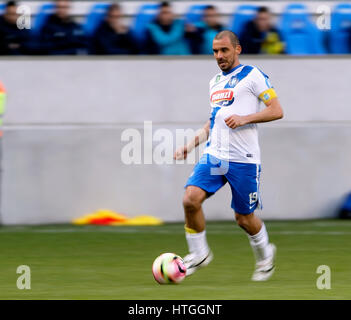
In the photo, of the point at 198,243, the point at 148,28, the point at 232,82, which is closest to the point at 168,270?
the point at 198,243

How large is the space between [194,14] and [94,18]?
1444 mm

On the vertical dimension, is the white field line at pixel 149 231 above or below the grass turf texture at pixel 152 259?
above

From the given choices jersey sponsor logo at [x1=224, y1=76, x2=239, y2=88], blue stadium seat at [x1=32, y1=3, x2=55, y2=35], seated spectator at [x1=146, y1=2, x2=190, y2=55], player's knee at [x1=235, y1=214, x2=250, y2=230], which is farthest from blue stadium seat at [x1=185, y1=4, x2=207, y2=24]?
player's knee at [x1=235, y1=214, x2=250, y2=230]

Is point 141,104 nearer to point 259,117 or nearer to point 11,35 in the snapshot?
point 11,35

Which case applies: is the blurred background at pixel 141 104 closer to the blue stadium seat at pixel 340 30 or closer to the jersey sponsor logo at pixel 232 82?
the blue stadium seat at pixel 340 30

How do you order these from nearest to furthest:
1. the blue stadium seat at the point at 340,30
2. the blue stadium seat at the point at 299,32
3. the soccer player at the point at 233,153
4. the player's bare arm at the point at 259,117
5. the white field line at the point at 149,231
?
the player's bare arm at the point at 259,117
the soccer player at the point at 233,153
the white field line at the point at 149,231
the blue stadium seat at the point at 299,32
the blue stadium seat at the point at 340,30

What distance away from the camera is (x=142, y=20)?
583 inches

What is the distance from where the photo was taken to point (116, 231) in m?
13.2

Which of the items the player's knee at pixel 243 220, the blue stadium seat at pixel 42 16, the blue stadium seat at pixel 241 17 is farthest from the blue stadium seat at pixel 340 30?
the player's knee at pixel 243 220

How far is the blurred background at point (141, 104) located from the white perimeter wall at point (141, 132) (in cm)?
1

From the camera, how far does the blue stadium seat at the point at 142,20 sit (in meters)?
14.7

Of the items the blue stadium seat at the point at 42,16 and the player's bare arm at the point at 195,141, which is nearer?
the player's bare arm at the point at 195,141

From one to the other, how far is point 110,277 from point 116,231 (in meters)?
4.29
